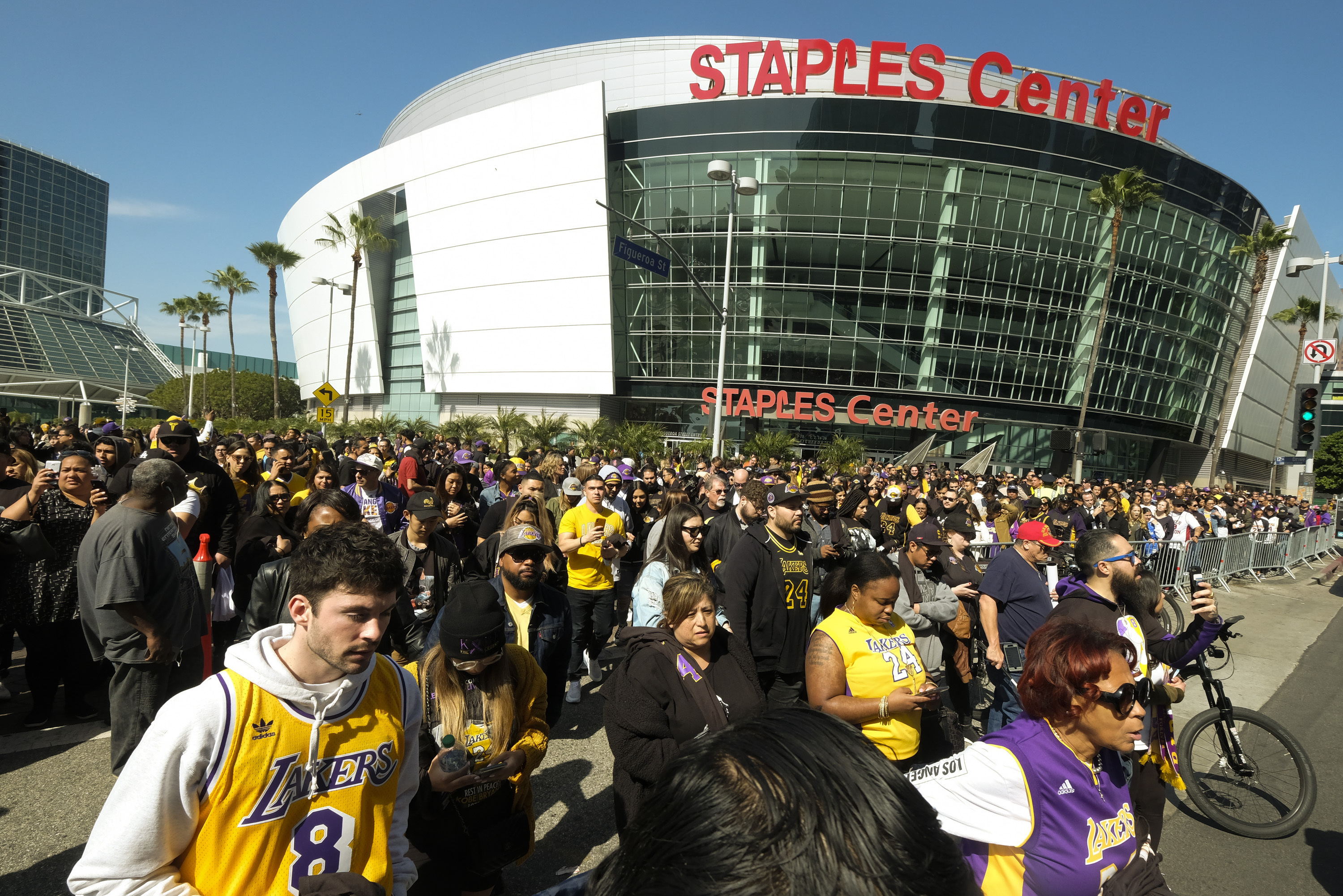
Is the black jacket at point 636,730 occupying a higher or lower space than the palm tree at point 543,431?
higher

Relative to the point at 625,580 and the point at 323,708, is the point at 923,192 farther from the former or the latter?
the point at 323,708

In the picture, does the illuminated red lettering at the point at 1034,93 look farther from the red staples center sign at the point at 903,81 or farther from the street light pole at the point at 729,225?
the street light pole at the point at 729,225

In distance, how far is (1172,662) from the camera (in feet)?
13.2

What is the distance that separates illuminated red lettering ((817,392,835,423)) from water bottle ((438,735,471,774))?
3576cm

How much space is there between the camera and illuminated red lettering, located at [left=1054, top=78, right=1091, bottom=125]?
108 feet

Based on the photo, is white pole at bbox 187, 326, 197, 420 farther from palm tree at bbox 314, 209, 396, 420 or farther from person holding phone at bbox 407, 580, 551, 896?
person holding phone at bbox 407, 580, 551, 896

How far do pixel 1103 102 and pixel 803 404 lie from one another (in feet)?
70.7

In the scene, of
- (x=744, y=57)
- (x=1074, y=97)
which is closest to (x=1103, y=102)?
(x=1074, y=97)

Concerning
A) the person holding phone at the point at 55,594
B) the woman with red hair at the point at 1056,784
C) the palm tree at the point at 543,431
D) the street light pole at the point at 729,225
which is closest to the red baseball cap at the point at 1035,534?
the woman with red hair at the point at 1056,784

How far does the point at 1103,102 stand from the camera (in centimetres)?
3338

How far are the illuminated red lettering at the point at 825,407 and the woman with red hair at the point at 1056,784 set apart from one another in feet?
115

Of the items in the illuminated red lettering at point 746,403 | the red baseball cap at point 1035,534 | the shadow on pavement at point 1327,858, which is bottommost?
the shadow on pavement at point 1327,858

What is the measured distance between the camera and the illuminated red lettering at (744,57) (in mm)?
32969

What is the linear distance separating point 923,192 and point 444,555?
3649 centimetres
